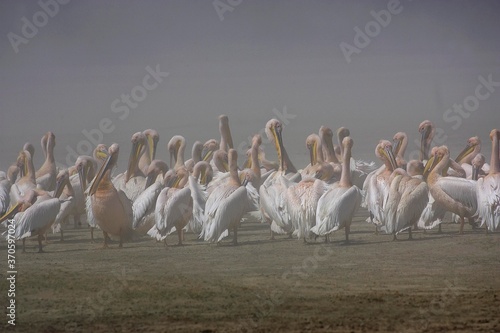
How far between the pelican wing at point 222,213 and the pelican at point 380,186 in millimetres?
1226

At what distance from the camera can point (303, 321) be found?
575 cm

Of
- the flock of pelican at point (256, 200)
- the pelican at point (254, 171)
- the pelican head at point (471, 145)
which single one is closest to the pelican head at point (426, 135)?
the pelican head at point (471, 145)

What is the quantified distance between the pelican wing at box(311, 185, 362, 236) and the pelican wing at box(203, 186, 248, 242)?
727 mm

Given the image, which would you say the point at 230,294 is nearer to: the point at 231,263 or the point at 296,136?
the point at 231,263

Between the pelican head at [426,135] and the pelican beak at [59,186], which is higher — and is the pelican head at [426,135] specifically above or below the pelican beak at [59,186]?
above

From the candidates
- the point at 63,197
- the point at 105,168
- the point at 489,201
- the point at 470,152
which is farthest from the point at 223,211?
the point at 470,152

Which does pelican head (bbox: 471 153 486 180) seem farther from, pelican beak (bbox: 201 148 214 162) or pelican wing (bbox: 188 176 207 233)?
pelican beak (bbox: 201 148 214 162)

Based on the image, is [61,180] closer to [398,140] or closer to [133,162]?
[133,162]

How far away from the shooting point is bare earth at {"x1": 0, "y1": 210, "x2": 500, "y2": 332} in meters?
5.77

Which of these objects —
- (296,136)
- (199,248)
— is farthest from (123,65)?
(199,248)

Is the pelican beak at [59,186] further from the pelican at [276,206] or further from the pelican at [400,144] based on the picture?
the pelican at [400,144]

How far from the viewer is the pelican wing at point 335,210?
862 cm

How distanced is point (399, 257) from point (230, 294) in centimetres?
195

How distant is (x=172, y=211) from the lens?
9016mm
